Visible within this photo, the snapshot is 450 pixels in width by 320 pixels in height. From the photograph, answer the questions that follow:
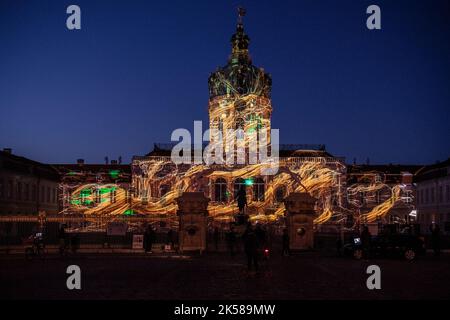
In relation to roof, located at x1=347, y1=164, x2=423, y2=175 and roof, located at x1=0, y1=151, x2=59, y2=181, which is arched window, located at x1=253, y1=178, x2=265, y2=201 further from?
roof, located at x1=0, y1=151, x2=59, y2=181

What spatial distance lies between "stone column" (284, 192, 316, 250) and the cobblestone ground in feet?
19.2

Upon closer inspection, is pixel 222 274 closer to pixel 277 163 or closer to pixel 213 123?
pixel 277 163

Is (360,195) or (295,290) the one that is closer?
(295,290)

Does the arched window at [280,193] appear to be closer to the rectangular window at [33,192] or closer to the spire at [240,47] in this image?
the spire at [240,47]

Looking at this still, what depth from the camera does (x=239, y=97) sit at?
82.6 m

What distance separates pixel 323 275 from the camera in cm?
1997

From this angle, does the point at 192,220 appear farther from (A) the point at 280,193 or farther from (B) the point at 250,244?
(A) the point at 280,193

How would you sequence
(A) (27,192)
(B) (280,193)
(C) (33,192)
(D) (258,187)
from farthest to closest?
(D) (258,187), (B) (280,193), (C) (33,192), (A) (27,192)

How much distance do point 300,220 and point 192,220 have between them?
5.51m

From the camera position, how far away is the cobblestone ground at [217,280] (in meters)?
14.9

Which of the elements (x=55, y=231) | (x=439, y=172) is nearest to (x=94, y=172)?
(x=439, y=172)

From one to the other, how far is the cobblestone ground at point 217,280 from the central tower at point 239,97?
57.1 metres

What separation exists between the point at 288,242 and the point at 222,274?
400 inches

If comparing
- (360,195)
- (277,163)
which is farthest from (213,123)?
(360,195)
